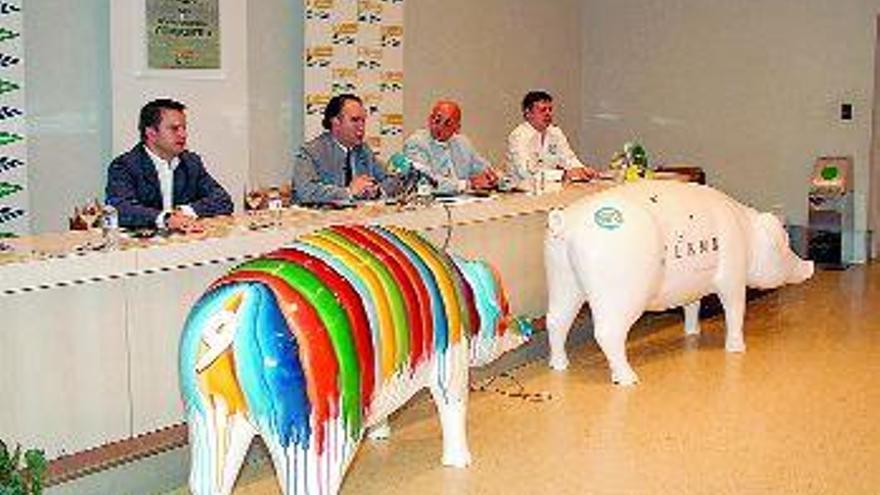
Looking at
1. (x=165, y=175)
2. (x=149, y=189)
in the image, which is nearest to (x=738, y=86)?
(x=165, y=175)

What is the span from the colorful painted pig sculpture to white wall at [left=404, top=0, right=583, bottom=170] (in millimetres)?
5750

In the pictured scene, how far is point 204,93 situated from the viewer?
775cm

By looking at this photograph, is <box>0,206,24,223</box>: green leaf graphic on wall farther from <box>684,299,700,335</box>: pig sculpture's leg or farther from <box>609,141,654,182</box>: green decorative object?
<box>684,299,700,335</box>: pig sculpture's leg

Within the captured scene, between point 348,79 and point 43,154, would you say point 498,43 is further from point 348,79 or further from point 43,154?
point 43,154

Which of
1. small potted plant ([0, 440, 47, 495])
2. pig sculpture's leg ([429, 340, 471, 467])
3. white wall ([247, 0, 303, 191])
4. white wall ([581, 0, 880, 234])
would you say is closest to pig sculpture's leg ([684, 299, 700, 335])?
pig sculpture's leg ([429, 340, 471, 467])

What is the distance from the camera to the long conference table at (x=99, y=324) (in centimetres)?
400

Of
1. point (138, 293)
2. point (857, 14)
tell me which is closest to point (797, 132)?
point (857, 14)

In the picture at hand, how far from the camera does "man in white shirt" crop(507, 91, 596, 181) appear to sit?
26.8 ft

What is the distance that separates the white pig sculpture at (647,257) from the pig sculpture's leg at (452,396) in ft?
4.69

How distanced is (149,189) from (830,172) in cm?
671

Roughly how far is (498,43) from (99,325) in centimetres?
687

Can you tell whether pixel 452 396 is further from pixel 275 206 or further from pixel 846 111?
pixel 846 111

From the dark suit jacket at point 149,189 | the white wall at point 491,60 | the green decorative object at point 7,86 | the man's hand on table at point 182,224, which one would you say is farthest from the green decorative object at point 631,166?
the green decorative object at point 7,86

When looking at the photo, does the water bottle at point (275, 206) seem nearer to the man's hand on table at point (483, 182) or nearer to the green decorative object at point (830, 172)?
the man's hand on table at point (483, 182)
